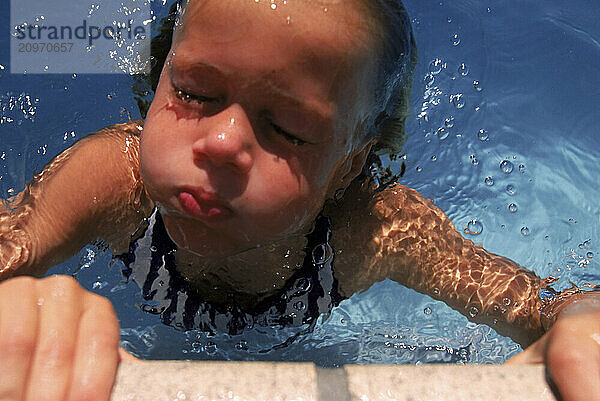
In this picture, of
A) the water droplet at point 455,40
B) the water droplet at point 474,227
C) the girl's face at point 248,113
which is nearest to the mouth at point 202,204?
the girl's face at point 248,113

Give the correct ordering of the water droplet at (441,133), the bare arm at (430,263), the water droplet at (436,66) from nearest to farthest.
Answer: the bare arm at (430,263) → the water droplet at (441,133) → the water droplet at (436,66)

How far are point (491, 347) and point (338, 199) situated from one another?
0.80m

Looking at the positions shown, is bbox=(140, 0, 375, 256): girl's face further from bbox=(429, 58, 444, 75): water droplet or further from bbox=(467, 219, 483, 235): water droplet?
bbox=(429, 58, 444, 75): water droplet

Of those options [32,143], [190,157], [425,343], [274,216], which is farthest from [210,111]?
[32,143]

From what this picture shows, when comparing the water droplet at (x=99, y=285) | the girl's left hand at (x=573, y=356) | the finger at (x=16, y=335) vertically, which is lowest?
the water droplet at (x=99, y=285)

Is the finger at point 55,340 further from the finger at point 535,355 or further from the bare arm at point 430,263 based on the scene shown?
the bare arm at point 430,263

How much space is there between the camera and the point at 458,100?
8.71 ft

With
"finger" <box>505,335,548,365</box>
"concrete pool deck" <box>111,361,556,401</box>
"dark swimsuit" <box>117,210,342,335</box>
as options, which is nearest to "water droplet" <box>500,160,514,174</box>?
"dark swimsuit" <box>117,210,342,335</box>

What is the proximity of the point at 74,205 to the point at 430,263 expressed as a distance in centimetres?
99

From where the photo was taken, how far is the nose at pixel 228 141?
3.56 ft

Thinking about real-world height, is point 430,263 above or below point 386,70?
below

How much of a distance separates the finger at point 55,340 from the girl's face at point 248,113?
1.34 feet

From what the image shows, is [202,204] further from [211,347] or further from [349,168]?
[211,347]

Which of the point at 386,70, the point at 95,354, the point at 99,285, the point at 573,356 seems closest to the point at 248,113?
the point at 386,70
